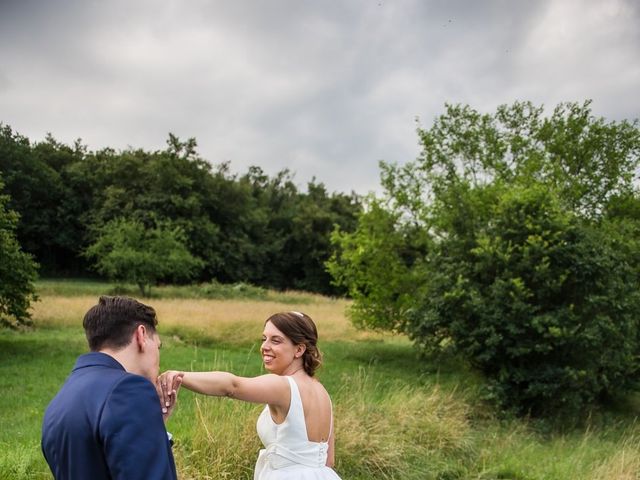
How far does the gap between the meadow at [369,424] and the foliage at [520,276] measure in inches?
40.8

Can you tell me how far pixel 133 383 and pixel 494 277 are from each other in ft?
42.4

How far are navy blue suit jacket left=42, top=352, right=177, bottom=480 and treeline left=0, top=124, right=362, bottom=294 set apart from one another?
149 feet

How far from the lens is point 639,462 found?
26.9ft

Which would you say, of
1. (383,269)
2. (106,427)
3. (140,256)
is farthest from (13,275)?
(140,256)

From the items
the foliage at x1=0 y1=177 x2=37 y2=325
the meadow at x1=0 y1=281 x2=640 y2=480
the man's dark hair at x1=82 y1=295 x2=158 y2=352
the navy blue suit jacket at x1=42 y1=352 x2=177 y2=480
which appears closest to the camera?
the navy blue suit jacket at x1=42 y1=352 x2=177 y2=480

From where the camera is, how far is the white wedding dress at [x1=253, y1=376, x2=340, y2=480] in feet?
10.2

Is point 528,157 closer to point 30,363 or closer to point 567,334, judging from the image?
point 567,334

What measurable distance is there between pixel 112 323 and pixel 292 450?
1504mm

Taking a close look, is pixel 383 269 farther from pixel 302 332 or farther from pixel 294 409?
pixel 294 409

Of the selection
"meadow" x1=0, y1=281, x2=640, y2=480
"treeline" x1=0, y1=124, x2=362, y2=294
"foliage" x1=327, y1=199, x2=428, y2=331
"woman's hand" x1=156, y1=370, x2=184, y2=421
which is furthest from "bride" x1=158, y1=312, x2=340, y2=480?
"treeline" x1=0, y1=124, x2=362, y2=294

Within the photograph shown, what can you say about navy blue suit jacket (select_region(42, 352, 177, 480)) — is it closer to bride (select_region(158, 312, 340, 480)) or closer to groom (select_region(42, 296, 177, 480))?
groom (select_region(42, 296, 177, 480))

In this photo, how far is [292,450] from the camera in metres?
3.18

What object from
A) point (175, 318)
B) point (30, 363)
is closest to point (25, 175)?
point (175, 318)

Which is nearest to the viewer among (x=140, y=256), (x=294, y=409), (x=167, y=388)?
(x=167, y=388)
